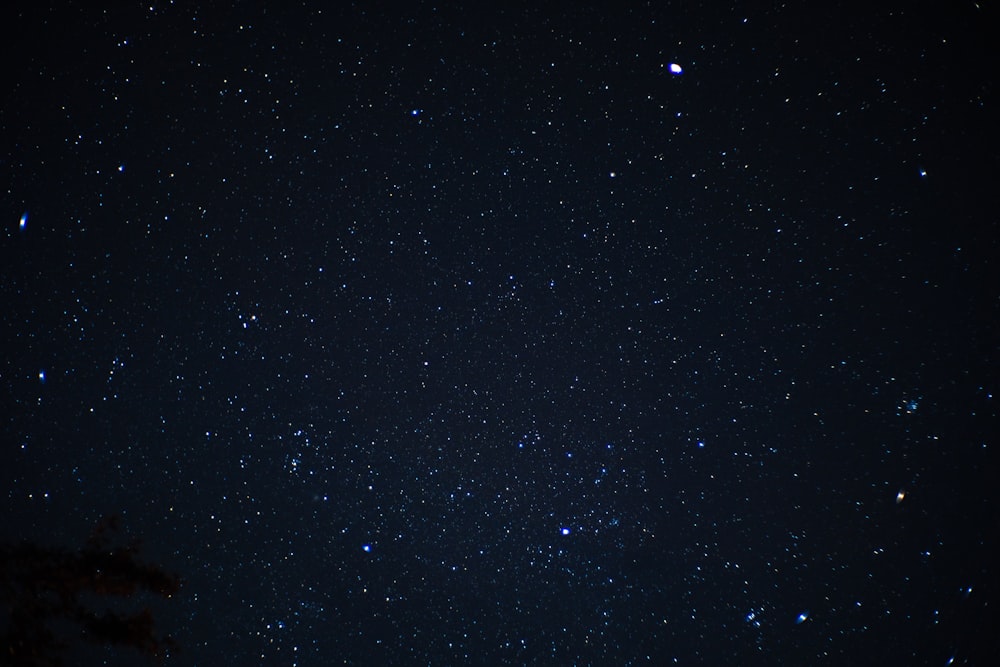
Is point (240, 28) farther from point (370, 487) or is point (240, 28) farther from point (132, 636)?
point (132, 636)

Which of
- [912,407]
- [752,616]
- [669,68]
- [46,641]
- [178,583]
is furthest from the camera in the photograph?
[752,616]

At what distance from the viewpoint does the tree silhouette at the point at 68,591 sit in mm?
1299

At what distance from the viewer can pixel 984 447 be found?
3.37 m

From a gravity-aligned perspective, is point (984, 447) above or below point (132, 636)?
above

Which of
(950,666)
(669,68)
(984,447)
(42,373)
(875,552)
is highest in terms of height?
(669,68)

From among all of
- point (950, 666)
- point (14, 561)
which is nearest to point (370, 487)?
point (14, 561)

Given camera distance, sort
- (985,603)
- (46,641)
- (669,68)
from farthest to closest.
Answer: (985,603)
(669,68)
(46,641)

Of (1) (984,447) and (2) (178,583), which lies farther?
(1) (984,447)

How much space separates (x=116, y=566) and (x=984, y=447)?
4.06 metres

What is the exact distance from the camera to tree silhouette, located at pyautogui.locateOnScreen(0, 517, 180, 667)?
130 cm

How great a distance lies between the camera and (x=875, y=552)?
3.29 metres

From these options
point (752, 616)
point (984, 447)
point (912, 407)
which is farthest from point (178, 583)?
point (984, 447)

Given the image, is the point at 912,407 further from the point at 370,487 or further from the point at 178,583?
the point at 178,583

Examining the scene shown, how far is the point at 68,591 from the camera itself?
1.34 m
